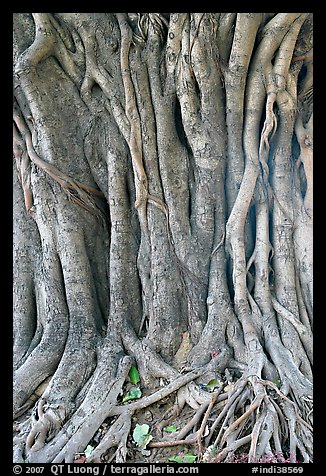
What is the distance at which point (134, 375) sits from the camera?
3760 millimetres

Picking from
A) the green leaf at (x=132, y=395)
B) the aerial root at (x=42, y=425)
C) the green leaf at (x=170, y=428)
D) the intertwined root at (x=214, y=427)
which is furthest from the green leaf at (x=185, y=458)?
the aerial root at (x=42, y=425)

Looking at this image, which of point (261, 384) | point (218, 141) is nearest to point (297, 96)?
point (218, 141)

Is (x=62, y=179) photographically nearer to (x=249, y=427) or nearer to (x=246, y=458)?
(x=249, y=427)

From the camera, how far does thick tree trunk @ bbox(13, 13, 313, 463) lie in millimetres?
3729

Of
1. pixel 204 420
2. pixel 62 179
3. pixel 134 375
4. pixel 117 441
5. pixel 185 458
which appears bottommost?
pixel 185 458

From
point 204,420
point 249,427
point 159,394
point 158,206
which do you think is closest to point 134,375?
point 159,394

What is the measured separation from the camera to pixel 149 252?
413cm

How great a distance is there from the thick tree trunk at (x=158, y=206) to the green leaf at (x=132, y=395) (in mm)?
56

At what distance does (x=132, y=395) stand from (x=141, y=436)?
→ 403mm

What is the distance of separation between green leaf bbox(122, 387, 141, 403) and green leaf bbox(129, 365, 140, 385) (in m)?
0.08

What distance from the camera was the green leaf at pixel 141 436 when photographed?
127 inches

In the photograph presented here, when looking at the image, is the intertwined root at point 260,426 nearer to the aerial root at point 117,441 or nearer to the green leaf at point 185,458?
the green leaf at point 185,458

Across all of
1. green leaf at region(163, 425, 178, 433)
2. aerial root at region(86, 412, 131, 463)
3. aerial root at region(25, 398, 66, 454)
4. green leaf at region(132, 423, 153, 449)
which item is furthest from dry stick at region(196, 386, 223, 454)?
aerial root at region(25, 398, 66, 454)

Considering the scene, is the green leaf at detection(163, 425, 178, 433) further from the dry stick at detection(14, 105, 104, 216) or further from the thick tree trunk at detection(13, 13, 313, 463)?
the dry stick at detection(14, 105, 104, 216)
